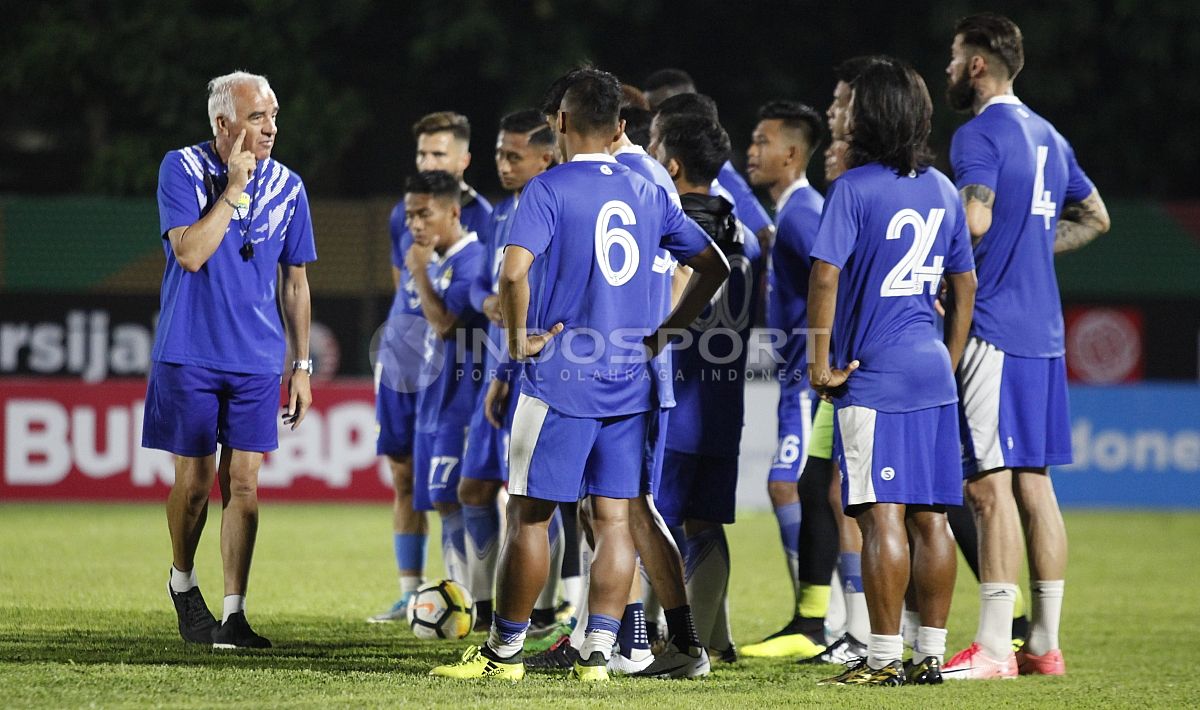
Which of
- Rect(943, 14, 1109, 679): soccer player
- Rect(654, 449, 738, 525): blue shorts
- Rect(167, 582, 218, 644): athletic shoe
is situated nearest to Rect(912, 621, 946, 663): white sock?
Rect(943, 14, 1109, 679): soccer player

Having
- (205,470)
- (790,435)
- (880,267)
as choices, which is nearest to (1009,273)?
(880,267)

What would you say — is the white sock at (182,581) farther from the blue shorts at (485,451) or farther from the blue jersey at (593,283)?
the blue jersey at (593,283)

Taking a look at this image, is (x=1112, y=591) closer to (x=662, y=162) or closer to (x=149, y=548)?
(x=662, y=162)

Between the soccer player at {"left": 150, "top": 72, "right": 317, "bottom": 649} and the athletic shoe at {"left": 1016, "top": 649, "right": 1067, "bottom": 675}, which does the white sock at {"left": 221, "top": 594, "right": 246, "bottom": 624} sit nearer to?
the soccer player at {"left": 150, "top": 72, "right": 317, "bottom": 649}

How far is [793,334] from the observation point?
6719mm

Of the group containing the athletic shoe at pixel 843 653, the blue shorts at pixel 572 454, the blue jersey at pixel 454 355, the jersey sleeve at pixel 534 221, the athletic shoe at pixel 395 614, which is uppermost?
the jersey sleeve at pixel 534 221

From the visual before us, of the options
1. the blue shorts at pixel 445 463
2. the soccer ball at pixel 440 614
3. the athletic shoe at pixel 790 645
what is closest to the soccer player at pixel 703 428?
the athletic shoe at pixel 790 645

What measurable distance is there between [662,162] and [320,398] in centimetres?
787

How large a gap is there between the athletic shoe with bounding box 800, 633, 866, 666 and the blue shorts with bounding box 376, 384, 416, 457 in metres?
2.51

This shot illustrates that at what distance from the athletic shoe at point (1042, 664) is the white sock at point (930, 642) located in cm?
65

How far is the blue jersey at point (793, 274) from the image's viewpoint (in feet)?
21.2

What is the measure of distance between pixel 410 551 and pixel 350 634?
3.12 ft

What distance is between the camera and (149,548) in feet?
33.1

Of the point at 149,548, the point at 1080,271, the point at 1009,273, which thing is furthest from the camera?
the point at 1080,271
